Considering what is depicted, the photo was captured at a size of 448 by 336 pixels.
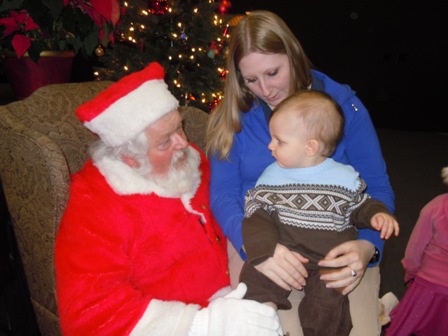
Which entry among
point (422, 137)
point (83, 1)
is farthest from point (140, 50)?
point (422, 137)

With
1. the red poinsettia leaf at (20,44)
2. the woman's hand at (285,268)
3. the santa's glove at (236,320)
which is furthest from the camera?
the red poinsettia leaf at (20,44)

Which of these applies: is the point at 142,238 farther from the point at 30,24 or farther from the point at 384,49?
the point at 384,49

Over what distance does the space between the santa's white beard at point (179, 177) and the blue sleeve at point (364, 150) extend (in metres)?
0.59

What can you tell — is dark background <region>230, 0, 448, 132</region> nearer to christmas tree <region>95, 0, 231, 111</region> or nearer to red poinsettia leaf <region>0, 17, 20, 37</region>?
christmas tree <region>95, 0, 231, 111</region>

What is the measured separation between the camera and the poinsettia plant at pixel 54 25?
226cm

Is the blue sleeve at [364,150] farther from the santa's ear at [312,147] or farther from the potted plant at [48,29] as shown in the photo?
the potted plant at [48,29]

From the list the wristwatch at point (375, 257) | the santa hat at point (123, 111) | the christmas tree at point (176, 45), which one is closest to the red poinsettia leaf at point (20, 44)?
the christmas tree at point (176, 45)

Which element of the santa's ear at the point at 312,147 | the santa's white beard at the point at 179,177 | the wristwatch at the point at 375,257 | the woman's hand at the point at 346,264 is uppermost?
the santa's ear at the point at 312,147

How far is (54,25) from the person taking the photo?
2.47 meters

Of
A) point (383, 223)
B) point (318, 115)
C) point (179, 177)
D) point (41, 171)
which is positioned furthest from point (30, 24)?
point (383, 223)

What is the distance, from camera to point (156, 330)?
4.06ft

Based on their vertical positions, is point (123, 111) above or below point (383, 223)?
above

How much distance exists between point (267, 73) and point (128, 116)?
0.60 meters

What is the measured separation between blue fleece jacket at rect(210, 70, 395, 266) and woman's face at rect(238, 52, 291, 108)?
0.12 m
